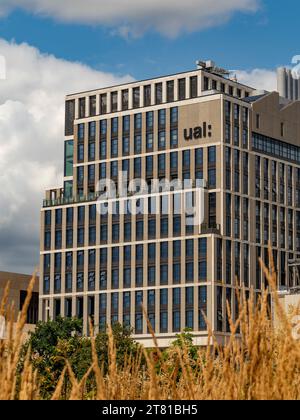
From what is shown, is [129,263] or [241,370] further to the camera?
[129,263]

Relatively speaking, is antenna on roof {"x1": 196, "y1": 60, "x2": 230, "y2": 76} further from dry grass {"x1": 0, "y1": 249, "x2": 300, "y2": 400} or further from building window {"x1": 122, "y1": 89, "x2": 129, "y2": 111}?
dry grass {"x1": 0, "y1": 249, "x2": 300, "y2": 400}

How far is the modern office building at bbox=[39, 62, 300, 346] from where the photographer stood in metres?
110

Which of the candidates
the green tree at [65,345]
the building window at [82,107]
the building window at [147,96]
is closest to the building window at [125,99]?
the building window at [147,96]

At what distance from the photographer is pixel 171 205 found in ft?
363

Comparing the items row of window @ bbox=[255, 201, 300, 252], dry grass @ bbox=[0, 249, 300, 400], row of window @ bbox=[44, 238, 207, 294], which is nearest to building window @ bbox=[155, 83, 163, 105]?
row of window @ bbox=[255, 201, 300, 252]

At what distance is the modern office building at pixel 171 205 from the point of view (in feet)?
360

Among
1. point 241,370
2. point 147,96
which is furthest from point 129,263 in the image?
point 241,370

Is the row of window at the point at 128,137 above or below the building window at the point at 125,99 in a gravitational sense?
below

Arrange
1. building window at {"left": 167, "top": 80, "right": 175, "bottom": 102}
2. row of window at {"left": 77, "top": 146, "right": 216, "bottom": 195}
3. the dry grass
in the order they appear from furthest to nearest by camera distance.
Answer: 1. building window at {"left": 167, "top": 80, "right": 175, "bottom": 102}
2. row of window at {"left": 77, "top": 146, "right": 216, "bottom": 195}
3. the dry grass

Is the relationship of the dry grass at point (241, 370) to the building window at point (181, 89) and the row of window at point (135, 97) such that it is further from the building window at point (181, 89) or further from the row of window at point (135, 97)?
the building window at point (181, 89)

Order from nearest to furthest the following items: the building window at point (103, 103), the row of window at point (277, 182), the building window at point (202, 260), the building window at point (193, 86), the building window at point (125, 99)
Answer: the building window at point (202, 260), the building window at point (193, 86), the row of window at point (277, 182), the building window at point (125, 99), the building window at point (103, 103)

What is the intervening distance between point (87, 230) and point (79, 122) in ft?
42.7

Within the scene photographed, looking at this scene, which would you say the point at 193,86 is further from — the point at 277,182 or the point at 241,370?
the point at 241,370
